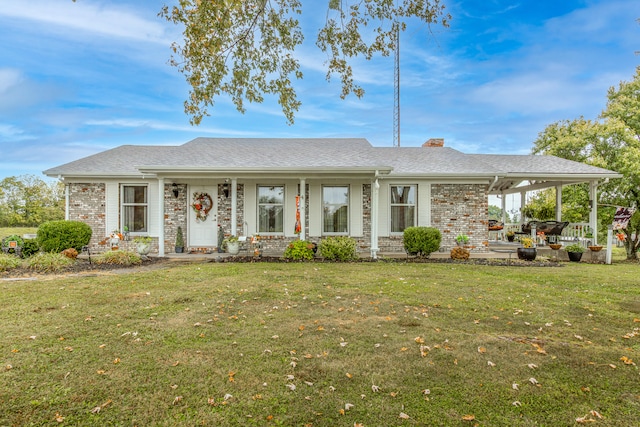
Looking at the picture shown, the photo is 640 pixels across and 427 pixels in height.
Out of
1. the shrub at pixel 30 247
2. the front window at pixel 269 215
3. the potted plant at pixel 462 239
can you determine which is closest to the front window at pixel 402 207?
the potted plant at pixel 462 239

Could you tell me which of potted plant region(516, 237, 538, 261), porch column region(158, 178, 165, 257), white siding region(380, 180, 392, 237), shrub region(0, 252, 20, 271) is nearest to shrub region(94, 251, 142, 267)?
porch column region(158, 178, 165, 257)

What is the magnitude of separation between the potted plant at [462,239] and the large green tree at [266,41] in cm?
730

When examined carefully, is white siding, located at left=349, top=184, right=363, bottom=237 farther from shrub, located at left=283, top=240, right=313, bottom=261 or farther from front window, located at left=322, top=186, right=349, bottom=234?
shrub, located at left=283, top=240, right=313, bottom=261

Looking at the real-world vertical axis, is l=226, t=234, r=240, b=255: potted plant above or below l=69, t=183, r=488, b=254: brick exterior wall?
below

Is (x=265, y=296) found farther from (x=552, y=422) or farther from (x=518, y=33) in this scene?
(x=518, y=33)

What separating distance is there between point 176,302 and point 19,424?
3.12m

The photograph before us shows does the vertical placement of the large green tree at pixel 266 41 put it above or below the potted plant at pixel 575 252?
above

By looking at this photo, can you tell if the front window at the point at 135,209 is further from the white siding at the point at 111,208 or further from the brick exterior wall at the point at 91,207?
the brick exterior wall at the point at 91,207

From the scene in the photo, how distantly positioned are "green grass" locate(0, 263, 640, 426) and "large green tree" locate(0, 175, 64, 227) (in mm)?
22140

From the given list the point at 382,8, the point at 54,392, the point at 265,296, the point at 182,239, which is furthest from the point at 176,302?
the point at 182,239

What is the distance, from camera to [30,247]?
10.1 metres

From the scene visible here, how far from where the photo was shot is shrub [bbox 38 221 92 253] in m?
9.98

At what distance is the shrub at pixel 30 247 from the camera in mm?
9934

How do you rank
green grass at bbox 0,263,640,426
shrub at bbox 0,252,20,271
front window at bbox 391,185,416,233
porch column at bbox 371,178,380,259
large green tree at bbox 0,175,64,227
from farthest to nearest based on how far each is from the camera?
large green tree at bbox 0,175,64,227
front window at bbox 391,185,416,233
porch column at bbox 371,178,380,259
shrub at bbox 0,252,20,271
green grass at bbox 0,263,640,426
